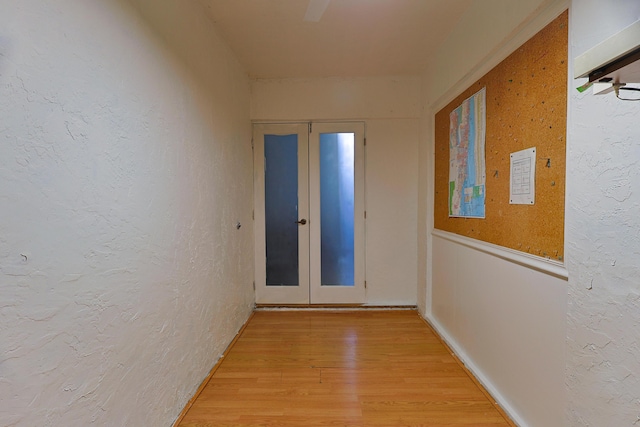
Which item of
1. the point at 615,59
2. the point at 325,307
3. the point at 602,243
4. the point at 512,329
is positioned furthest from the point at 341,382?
the point at 615,59

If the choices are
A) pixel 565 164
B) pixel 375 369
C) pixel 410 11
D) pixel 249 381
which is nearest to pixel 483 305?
pixel 375 369

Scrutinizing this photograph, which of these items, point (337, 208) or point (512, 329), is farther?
point (337, 208)

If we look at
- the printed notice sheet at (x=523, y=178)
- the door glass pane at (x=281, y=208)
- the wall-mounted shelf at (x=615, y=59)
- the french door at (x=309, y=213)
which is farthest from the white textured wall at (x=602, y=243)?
the door glass pane at (x=281, y=208)

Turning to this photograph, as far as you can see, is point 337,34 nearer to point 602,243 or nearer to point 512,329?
point 602,243

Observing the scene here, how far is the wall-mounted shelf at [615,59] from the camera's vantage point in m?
0.68

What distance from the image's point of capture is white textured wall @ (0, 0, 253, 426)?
85cm

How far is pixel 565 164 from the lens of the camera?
1.32 m

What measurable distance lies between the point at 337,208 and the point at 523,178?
6.75 feet

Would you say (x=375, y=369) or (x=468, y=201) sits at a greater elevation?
(x=468, y=201)

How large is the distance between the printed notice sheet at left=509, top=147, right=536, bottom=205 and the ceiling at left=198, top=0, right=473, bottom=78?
1207 millimetres

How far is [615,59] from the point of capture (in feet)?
2.38

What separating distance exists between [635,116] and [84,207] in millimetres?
1889

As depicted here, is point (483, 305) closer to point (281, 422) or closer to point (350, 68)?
point (281, 422)

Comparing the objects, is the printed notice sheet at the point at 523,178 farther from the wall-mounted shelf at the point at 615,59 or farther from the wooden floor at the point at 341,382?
the wooden floor at the point at 341,382
